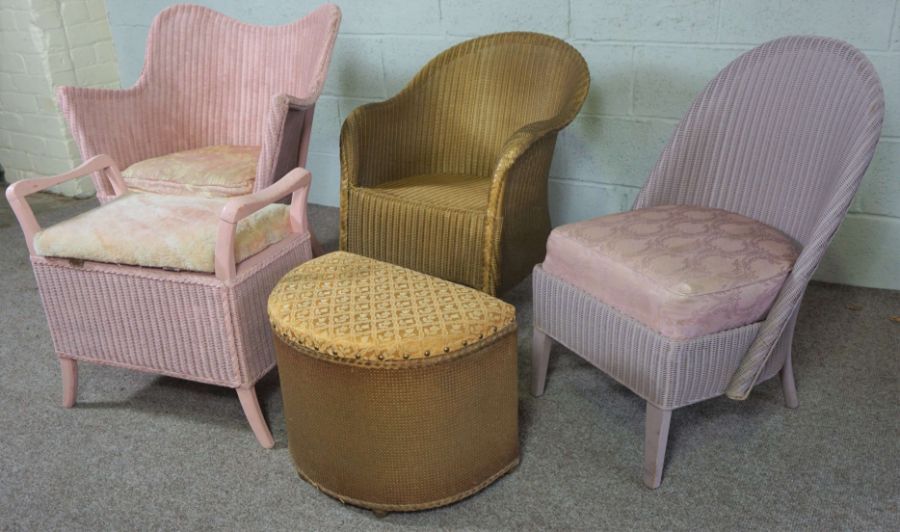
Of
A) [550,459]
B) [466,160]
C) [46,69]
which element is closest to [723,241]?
[550,459]

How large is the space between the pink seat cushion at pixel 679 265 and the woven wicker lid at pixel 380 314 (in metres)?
0.24

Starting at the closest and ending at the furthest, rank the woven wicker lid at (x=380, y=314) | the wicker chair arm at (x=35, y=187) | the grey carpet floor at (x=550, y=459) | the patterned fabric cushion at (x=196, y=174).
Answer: the woven wicker lid at (x=380, y=314) → the grey carpet floor at (x=550, y=459) → the wicker chair arm at (x=35, y=187) → the patterned fabric cushion at (x=196, y=174)

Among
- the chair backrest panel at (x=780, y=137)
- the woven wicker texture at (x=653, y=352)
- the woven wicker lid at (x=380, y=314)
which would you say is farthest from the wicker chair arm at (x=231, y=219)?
the chair backrest panel at (x=780, y=137)

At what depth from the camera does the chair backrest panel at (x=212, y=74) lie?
2.64 m

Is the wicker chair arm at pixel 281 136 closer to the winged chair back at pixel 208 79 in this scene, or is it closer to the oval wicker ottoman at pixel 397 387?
the winged chair back at pixel 208 79

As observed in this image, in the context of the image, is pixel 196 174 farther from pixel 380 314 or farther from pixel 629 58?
pixel 629 58

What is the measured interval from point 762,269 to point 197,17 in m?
2.09

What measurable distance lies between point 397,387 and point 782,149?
108 cm

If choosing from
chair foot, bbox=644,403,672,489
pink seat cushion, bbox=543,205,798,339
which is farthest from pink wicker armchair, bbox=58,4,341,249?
chair foot, bbox=644,403,672,489

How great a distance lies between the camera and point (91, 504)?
164cm

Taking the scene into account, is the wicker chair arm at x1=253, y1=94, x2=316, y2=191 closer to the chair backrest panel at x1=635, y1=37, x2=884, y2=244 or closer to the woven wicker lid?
the woven wicker lid

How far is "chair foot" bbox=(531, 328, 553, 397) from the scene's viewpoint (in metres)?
1.90

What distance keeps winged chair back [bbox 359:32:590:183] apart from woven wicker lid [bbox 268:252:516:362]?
0.72 metres

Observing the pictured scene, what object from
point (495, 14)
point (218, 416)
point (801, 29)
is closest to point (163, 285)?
point (218, 416)
